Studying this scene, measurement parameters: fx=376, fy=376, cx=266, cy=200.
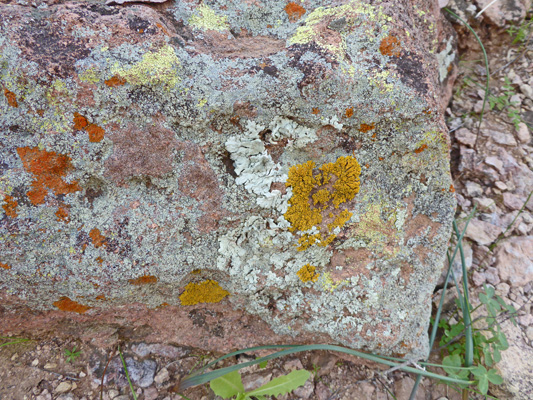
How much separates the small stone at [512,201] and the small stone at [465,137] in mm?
466

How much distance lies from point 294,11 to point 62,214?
1441mm

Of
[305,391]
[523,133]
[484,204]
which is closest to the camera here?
[305,391]

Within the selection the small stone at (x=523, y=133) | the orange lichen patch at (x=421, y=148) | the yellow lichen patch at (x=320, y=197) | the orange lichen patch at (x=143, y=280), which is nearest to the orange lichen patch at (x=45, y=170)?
the orange lichen patch at (x=143, y=280)

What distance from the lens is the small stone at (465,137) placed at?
2.96m

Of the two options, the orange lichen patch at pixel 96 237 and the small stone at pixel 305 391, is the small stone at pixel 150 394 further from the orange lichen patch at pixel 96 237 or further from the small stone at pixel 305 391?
the orange lichen patch at pixel 96 237

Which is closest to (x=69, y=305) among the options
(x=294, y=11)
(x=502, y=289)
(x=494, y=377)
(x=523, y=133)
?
(x=294, y=11)

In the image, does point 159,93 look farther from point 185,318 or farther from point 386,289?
point 386,289

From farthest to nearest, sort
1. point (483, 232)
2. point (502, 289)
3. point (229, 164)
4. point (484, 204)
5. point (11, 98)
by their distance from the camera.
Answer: point (484, 204)
point (483, 232)
point (502, 289)
point (229, 164)
point (11, 98)

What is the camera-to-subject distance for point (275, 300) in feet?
6.42

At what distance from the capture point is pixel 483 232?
2697mm

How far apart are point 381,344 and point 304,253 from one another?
65 cm

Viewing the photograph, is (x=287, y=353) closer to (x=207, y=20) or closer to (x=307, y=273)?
(x=307, y=273)

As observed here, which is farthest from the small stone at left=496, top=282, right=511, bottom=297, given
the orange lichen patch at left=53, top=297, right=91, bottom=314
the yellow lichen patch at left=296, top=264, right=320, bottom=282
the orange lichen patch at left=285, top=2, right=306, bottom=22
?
the orange lichen patch at left=53, top=297, right=91, bottom=314

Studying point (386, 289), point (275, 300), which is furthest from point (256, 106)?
point (386, 289)
